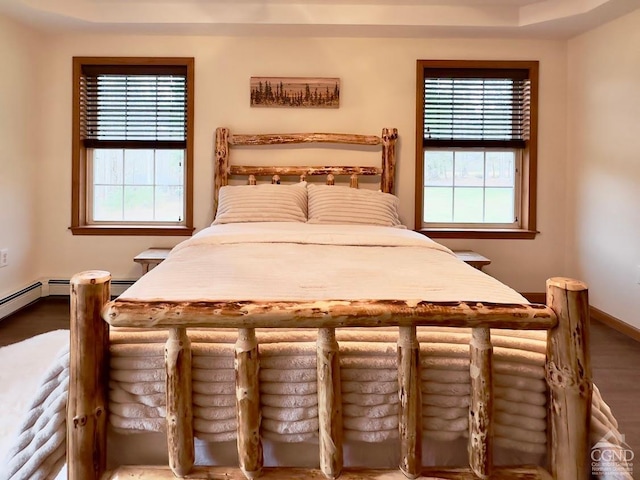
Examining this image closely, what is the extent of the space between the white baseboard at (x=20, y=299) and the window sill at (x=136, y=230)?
1.72 ft

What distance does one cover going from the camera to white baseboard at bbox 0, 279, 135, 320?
321 cm

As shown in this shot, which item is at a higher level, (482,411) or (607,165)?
(607,165)

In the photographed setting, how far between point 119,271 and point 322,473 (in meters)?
3.02

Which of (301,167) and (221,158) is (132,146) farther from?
(301,167)

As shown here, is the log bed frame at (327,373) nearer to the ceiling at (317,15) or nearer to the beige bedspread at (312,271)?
the beige bedspread at (312,271)

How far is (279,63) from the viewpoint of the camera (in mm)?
3395

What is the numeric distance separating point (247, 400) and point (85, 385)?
354 millimetres

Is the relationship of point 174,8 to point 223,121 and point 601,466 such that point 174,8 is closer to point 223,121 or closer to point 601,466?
point 223,121

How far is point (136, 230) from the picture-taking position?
349 cm

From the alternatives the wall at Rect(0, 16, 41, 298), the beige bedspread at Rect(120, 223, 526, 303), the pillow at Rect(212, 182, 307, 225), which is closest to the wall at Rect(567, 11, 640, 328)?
the beige bedspread at Rect(120, 223, 526, 303)

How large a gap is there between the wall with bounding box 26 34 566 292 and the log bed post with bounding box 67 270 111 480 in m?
2.57

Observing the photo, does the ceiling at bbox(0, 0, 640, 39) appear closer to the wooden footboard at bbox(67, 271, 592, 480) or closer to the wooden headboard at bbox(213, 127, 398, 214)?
the wooden headboard at bbox(213, 127, 398, 214)

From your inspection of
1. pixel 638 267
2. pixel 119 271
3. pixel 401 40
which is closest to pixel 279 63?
pixel 401 40

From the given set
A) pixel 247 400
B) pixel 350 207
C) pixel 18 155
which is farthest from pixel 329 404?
pixel 18 155
